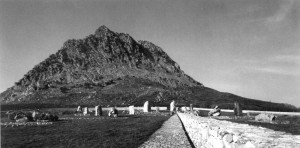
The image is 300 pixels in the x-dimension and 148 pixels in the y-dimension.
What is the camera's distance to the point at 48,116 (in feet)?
117

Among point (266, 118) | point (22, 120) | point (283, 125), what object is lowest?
point (283, 125)

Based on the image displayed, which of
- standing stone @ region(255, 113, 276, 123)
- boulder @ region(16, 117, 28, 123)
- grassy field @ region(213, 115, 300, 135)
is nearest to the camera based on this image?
grassy field @ region(213, 115, 300, 135)

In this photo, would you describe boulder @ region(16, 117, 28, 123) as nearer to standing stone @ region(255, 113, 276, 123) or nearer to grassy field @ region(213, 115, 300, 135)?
grassy field @ region(213, 115, 300, 135)

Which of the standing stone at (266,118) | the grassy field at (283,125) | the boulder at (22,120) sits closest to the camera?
the grassy field at (283,125)

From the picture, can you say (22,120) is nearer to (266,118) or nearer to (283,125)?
(266,118)

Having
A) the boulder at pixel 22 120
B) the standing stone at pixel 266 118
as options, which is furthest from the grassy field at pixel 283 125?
the boulder at pixel 22 120

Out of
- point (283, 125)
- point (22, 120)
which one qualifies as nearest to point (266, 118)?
point (283, 125)

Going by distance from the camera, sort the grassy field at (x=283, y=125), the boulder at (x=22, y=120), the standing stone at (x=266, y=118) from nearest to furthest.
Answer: the grassy field at (x=283, y=125)
the standing stone at (x=266, y=118)
the boulder at (x=22, y=120)

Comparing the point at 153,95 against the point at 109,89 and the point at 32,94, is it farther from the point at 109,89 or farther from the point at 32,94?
the point at 32,94

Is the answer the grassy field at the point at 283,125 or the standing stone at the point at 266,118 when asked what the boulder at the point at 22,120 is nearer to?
the grassy field at the point at 283,125

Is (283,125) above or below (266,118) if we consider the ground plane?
below

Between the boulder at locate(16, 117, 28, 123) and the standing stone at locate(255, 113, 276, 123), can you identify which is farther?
the boulder at locate(16, 117, 28, 123)

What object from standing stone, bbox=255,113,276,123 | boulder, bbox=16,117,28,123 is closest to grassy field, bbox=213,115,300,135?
standing stone, bbox=255,113,276,123

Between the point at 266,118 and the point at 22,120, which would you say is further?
the point at 22,120
